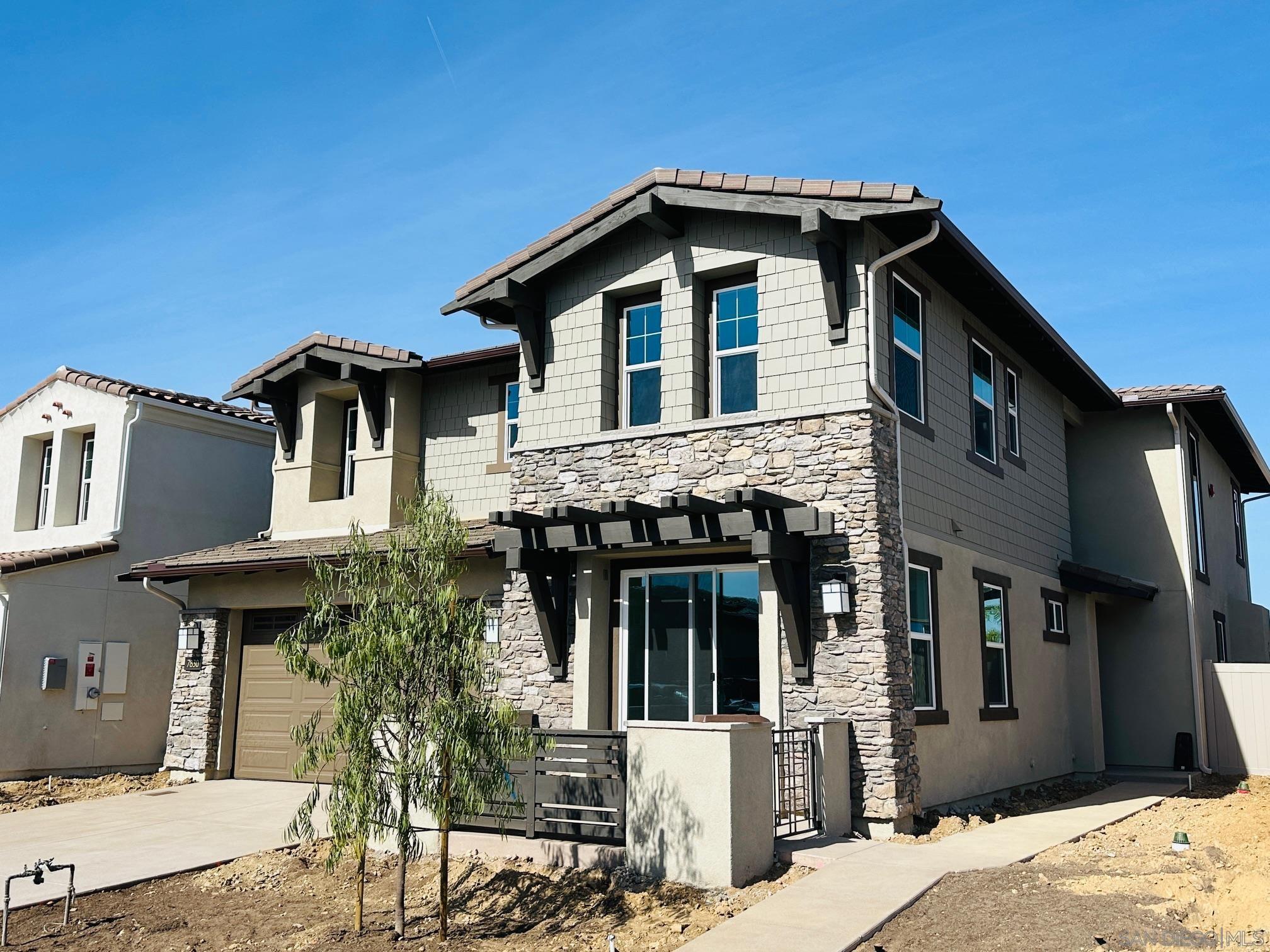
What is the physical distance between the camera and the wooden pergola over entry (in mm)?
10359

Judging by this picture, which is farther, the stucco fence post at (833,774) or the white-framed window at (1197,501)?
the white-framed window at (1197,501)

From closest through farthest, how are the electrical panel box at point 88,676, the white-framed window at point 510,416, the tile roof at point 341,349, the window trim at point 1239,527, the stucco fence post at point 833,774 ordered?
the stucco fence post at point 833,774 → the white-framed window at point 510,416 → the tile roof at point 341,349 → the electrical panel box at point 88,676 → the window trim at point 1239,527

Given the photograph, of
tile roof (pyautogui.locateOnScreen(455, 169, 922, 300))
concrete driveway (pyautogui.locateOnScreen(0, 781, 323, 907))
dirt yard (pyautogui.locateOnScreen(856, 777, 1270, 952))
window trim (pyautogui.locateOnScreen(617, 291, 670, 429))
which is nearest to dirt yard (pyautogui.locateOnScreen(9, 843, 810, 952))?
concrete driveway (pyautogui.locateOnScreen(0, 781, 323, 907))

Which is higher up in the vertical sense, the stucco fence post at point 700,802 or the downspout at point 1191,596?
the downspout at point 1191,596

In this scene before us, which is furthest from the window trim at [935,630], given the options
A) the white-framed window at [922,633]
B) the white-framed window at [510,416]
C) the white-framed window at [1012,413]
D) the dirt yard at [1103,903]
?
the white-framed window at [510,416]

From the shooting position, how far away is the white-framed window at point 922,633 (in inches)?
445

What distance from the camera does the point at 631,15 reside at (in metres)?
11.1

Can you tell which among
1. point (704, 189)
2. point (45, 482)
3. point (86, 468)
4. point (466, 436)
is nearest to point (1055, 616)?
point (704, 189)

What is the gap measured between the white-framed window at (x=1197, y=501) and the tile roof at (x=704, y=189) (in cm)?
1031

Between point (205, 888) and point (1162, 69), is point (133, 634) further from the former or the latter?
point (1162, 69)

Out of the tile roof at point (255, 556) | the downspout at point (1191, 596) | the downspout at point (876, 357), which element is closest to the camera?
the downspout at point (876, 357)

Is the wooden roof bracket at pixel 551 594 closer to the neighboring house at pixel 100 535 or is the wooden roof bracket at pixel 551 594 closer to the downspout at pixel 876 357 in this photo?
the downspout at pixel 876 357

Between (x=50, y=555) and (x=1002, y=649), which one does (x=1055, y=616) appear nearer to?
(x=1002, y=649)

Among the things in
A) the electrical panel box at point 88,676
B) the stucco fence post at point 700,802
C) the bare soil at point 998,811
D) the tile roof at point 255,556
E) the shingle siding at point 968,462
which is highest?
the shingle siding at point 968,462
